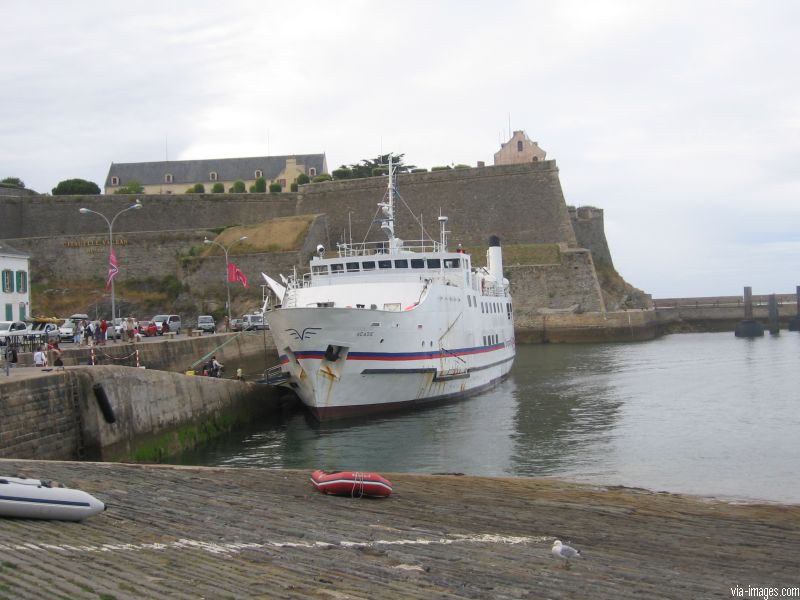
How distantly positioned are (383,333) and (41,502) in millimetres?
15706

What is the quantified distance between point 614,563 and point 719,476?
28.7 ft

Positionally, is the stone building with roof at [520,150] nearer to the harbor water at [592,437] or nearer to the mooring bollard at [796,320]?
the mooring bollard at [796,320]

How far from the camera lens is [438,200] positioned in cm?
7031

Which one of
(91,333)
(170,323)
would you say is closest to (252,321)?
(170,323)

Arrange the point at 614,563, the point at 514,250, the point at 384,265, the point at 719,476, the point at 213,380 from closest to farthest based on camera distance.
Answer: the point at 614,563
the point at 719,476
the point at 213,380
the point at 384,265
the point at 514,250

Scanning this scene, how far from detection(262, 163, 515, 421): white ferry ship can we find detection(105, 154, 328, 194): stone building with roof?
191ft

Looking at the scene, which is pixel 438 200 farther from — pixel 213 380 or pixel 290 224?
pixel 213 380

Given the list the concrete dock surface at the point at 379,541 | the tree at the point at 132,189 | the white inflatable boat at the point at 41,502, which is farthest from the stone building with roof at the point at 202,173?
the white inflatable boat at the point at 41,502

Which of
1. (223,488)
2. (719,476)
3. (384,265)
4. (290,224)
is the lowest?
(719,476)

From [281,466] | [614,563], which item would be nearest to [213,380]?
[281,466]

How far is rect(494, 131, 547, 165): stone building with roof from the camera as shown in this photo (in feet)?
290

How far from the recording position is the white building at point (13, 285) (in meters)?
40.1

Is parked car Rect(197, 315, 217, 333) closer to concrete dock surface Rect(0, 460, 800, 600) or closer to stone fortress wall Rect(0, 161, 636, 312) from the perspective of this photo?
stone fortress wall Rect(0, 161, 636, 312)

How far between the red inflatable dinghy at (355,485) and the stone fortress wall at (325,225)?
48.4 meters
